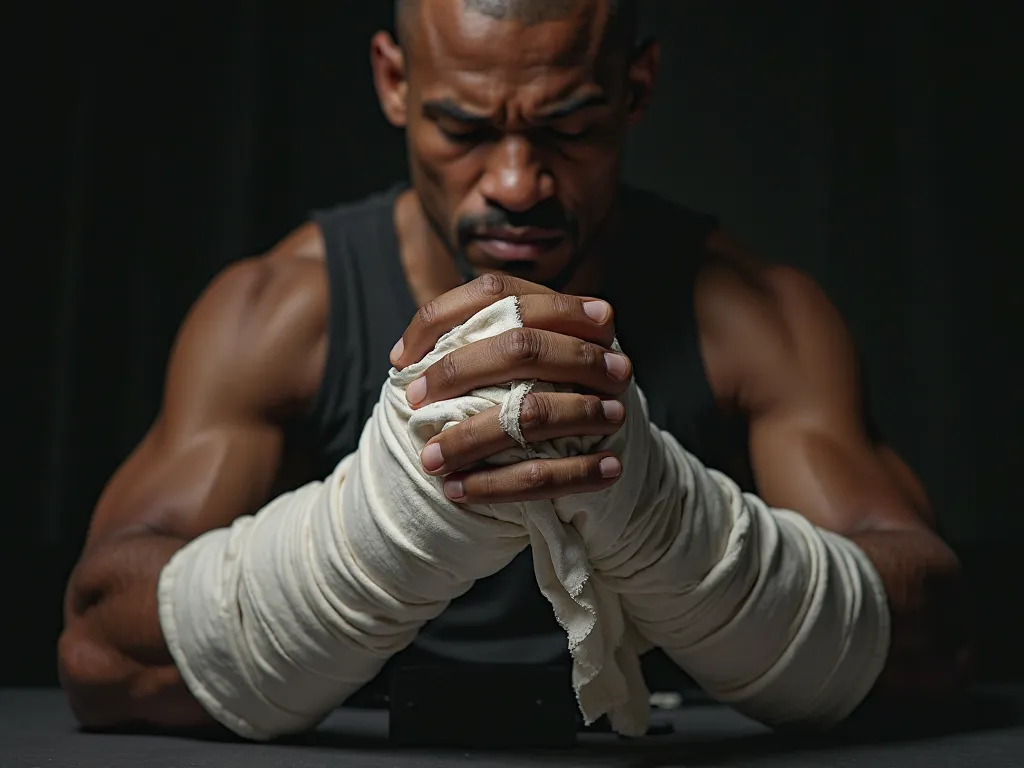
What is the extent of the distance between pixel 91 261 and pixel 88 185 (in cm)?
12

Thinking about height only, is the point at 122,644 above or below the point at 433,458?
below

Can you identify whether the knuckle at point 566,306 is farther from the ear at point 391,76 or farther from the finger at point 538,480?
the ear at point 391,76

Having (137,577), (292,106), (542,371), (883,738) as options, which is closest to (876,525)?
(883,738)

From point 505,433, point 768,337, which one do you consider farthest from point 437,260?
point 505,433

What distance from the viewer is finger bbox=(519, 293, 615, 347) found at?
1.04 metres

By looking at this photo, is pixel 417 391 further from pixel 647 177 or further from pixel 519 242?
pixel 647 177

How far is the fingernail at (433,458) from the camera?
1.01m

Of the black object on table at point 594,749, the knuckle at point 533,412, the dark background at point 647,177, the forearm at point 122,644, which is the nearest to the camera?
the knuckle at point 533,412

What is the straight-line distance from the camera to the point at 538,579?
1.04 m

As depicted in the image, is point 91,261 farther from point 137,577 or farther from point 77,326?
point 137,577

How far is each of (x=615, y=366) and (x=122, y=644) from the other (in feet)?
1.79

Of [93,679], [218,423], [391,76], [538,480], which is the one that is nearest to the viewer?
[538,480]

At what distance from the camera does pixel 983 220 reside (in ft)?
8.59

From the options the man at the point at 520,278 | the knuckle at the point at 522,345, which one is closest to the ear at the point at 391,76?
the man at the point at 520,278
